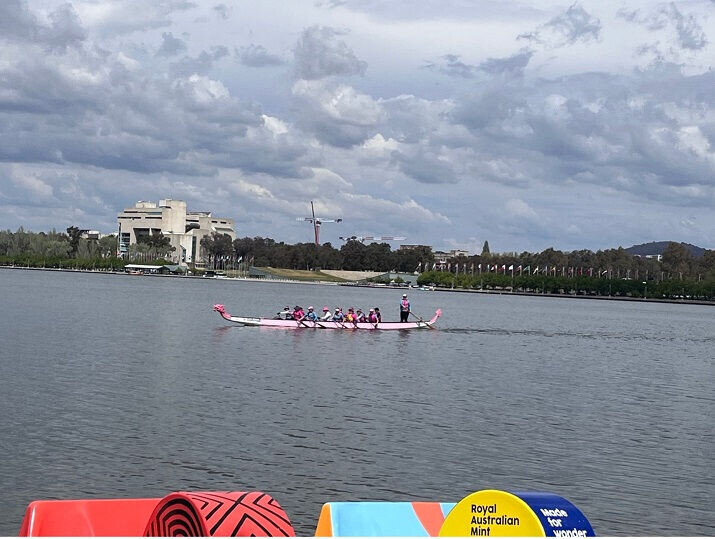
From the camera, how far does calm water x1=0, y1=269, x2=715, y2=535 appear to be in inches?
860

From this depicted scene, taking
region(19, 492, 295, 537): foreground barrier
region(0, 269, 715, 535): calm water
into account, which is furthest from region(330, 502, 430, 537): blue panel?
region(0, 269, 715, 535): calm water

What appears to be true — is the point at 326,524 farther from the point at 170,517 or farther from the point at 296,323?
the point at 296,323

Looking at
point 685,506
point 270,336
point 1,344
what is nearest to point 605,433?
point 685,506

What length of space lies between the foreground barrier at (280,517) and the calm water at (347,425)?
24.8ft

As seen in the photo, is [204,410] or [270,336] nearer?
[204,410]

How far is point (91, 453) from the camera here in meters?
24.2

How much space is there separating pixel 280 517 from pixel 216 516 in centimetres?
86

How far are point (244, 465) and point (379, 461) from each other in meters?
3.39

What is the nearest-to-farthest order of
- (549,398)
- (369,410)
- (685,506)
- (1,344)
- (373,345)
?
(685,506), (369,410), (549,398), (1,344), (373,345)

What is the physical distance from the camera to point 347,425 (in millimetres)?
30562

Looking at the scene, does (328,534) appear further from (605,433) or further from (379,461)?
(605,433)

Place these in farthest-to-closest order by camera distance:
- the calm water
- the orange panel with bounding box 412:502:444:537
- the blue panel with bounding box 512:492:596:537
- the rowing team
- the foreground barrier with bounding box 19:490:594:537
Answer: the rowing team < the calm water < the orange panel with bounding box 412:502:444:537 < the foreground barrier with bounding box 19:490:594:537 < the blue panel with bounding box 512:492:596:537

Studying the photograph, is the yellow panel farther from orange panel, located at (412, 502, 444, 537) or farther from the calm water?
the calm water

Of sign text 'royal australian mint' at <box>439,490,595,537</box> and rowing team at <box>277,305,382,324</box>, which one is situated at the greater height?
sign text 'royal australian mint' at <box>439,490,595,537</box>
